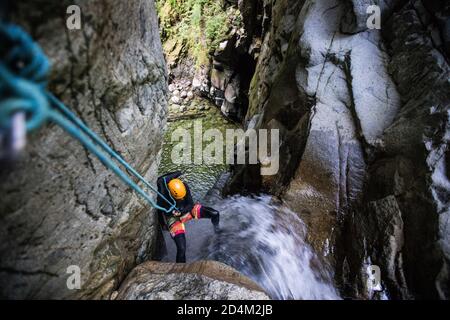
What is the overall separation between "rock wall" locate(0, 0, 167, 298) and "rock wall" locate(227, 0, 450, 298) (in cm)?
288

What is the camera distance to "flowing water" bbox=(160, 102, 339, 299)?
156 inches

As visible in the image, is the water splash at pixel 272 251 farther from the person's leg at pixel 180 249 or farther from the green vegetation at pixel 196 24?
the green vegetation at pixel 196 24

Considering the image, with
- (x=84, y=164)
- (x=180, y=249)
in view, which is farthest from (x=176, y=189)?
(x=84, y=164)

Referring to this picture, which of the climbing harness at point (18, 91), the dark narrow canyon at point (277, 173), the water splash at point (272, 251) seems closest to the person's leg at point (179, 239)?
the dark narrow canyon at point (277, 173)

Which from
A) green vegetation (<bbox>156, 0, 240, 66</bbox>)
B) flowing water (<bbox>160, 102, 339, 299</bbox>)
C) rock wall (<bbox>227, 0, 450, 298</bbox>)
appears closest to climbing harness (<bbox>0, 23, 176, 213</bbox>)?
flowing water (<bbox>160, 102, 339, 299</bbox>)

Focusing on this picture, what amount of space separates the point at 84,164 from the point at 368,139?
410cm

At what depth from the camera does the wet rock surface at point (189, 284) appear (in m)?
2.98

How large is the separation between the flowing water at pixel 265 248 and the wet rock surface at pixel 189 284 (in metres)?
0.77

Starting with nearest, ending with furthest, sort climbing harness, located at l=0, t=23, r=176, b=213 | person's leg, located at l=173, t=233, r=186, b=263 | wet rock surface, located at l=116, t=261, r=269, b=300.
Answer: climbing harness, located at l=0, t=23, r=176, b=213
wet rock surface, located at l=116, t=261, r=269, b=300
person's leg, located at l=173, t=233, r=186, b=263

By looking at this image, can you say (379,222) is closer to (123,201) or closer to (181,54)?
(123,201)

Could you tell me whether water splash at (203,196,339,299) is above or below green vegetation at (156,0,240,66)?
below

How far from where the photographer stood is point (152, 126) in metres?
3.55

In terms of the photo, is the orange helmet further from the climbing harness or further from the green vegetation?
the green vegetation
